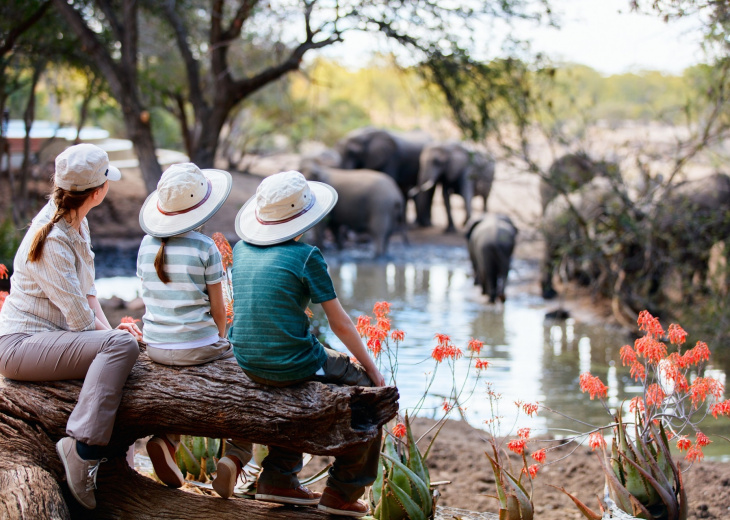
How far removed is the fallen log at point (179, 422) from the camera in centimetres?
339

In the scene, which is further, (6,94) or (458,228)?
(458,228)

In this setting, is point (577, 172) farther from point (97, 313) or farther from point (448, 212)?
point (448, 212)

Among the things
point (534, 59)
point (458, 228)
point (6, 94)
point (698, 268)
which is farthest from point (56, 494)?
point (458, 228)

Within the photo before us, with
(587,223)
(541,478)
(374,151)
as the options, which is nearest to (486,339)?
(587,223)

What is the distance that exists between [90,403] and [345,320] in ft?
3.71

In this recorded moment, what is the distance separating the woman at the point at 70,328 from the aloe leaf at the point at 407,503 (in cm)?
127

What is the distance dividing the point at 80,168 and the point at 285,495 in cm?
173

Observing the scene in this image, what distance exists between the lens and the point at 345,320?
11.2 feet

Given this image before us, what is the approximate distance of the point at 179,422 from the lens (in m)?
3.59

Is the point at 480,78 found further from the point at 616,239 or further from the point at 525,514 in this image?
the point at 525,514

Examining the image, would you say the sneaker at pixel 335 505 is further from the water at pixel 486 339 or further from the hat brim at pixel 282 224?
the hat brim at pixel 282 224

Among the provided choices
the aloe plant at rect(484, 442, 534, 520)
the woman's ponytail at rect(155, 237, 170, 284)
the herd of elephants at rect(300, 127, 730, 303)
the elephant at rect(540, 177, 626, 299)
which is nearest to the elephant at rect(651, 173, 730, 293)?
the herd of elephants at rect(300, 127, 730, 303)

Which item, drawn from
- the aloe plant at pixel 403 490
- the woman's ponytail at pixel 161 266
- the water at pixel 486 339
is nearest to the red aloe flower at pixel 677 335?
the water at pixel 486 339

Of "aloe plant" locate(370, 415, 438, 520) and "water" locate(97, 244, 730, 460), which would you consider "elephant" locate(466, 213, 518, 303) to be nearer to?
"water" locate(97, 244, 730, 460)
